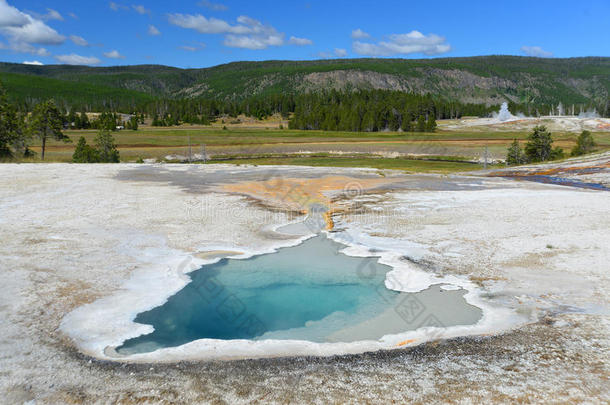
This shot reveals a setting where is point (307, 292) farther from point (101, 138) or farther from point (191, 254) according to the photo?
point (101, 138)

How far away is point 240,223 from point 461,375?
46.4ft

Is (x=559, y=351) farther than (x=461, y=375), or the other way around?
(x=559, y=351)

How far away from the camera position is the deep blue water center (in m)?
10.7

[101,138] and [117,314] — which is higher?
[101,138]

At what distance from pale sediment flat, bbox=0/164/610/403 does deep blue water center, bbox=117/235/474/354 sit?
75cm

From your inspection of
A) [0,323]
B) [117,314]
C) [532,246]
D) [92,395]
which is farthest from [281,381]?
[532,246]

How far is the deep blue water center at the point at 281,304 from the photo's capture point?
35.2 ft

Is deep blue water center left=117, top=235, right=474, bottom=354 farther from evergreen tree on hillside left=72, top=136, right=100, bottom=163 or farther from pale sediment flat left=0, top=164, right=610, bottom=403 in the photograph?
evergreen tree on hillside left=72, top=136, right=100, bottom=163

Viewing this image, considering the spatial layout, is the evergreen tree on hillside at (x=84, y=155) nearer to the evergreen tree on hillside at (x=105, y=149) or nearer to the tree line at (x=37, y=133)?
the tree line at (x=37, y=133)

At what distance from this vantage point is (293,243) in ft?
60.4

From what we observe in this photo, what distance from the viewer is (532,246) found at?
17.1 m

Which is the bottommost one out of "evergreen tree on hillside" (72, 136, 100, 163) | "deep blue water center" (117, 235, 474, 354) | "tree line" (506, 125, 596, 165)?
"deep blue water center" (117, 235, 474, 354)

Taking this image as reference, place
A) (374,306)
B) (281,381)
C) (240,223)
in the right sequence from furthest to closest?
(240,223)
(374,306)
(281,381)

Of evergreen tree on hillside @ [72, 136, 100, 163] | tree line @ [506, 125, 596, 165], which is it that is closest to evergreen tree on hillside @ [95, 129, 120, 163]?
evergreen tree on hillside @ [72, 136, 100, 163]
